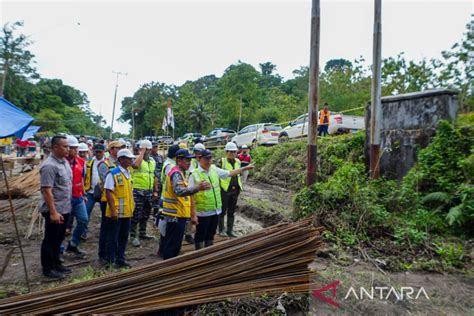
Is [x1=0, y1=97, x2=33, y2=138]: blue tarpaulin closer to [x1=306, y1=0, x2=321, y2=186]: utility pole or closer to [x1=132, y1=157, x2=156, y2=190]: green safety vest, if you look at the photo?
[x1=132, y1=157, x2=156, y2=190]: green safety vest

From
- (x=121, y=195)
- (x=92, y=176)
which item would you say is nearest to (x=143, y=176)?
(x=92, y=176)

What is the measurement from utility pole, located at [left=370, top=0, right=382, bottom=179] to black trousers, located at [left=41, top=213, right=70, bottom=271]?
5.91 metres

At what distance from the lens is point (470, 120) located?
22.3 feet

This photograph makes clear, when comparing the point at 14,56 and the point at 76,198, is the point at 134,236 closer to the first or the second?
the point at 76,198

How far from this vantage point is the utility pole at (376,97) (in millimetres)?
7082

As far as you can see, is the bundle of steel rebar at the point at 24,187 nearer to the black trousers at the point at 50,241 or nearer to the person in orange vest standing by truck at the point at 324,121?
the black trousers at the point at 50,241

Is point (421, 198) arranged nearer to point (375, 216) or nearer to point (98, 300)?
point (375, 216)

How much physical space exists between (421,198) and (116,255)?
5.24 m

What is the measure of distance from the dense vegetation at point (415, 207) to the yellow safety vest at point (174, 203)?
2606 millimetres

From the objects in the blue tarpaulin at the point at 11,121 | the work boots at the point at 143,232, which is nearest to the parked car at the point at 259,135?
the work boots at the point at 143,232

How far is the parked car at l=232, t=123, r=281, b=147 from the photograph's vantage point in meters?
17.3

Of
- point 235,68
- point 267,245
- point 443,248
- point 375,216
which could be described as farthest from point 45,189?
point 235,68

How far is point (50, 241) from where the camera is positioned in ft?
13.6

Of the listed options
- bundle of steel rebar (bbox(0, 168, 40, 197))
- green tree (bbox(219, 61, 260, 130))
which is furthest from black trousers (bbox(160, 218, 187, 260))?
green tree (bbox(219, 61, 260, 130))
